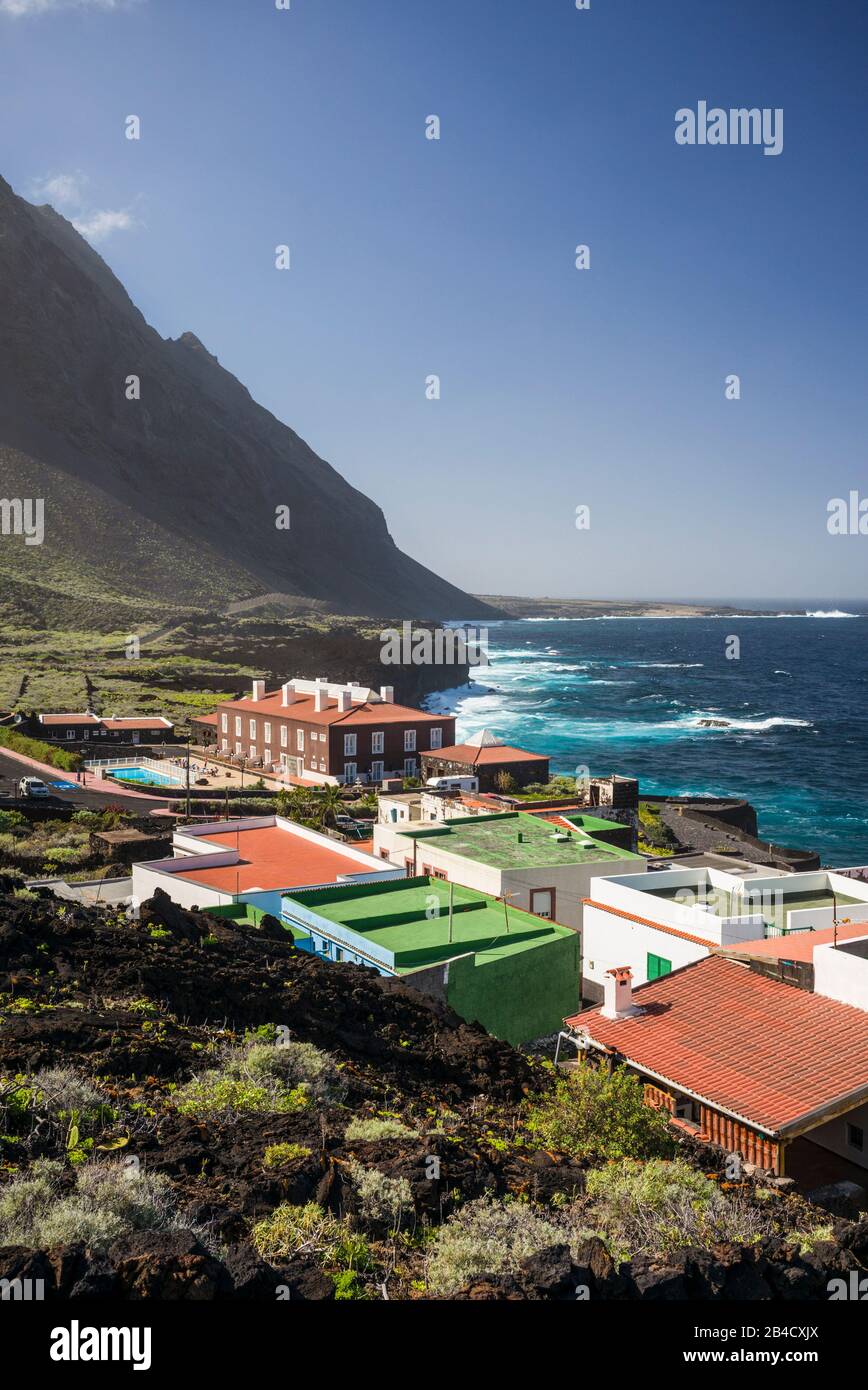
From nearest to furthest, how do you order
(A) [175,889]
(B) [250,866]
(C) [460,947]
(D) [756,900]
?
1. (C) [460,947]
2. (D) [756,900]
3. (A) [175,889]
4. (B) [250,866]

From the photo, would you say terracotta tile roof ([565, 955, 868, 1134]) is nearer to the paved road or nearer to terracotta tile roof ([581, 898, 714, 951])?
terracotta tile roof ([581, 898, 714, 951])

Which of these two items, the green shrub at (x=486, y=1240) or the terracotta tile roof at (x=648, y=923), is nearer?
the green shrub at (x=486, y=1240)

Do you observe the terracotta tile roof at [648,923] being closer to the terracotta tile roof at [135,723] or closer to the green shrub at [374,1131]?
the green shrub at [374,1131]

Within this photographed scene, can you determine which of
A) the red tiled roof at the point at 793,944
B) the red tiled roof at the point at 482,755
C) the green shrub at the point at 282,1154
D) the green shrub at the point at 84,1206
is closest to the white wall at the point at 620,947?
the red tiled roof at the point at 793,944

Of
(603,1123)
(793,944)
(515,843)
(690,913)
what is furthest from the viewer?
(515,843)

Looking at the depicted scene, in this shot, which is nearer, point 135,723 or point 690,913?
point 690,913

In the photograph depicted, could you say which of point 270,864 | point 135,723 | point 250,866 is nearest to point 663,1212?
point 250,866

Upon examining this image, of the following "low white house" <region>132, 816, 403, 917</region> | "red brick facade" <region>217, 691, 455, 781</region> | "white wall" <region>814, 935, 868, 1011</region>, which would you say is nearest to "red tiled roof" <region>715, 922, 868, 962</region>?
"white wall" <region>814, 935, 868, 1011</region>

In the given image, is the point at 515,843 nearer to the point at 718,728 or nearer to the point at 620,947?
the point at 620,947

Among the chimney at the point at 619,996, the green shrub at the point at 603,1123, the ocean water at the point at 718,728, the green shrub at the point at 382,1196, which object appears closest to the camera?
the green shrub at the point at 382,1196
